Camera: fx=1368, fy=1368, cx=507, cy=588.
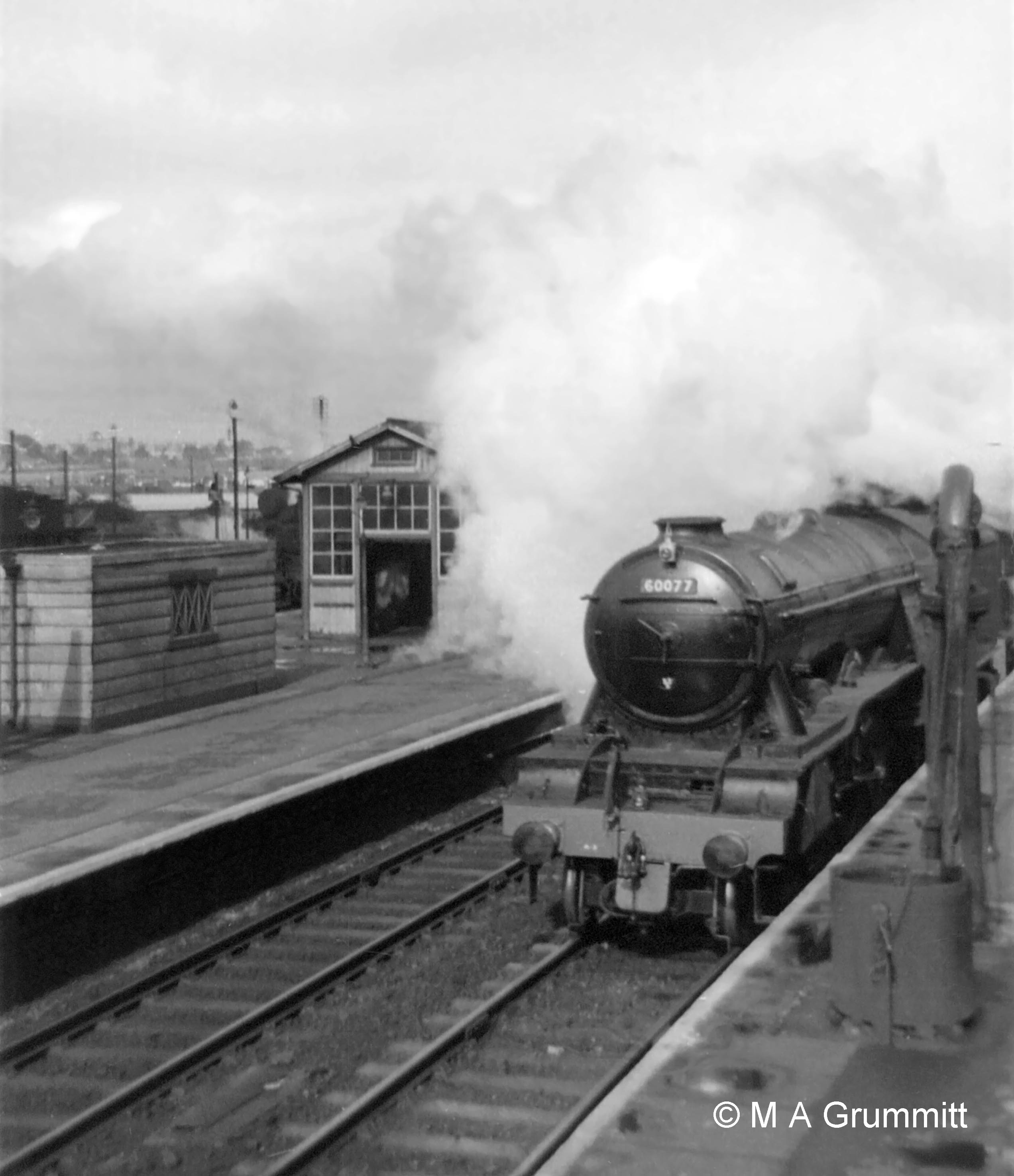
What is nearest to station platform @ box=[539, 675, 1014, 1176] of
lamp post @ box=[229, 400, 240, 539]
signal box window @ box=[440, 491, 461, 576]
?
signal box window @ box=[440, 491, 461, 576]

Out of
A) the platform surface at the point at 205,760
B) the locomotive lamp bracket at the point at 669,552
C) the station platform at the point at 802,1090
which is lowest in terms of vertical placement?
the station platform at the point at 802,1090

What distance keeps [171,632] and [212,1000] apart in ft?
27.3

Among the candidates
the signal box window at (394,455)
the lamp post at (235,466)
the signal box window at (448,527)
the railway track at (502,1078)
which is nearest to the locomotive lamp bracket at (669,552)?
the railway track at (502,1078)

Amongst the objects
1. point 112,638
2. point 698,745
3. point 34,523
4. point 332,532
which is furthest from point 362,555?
point 698,745

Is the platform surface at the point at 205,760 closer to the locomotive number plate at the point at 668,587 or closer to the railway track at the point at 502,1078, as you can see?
the railway track at the point at 502,1078

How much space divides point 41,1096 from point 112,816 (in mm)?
3905

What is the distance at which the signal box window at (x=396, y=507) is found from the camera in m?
24.1

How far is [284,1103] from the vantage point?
6.48 meters

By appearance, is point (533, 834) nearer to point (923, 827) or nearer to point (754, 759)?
point (754, 759)

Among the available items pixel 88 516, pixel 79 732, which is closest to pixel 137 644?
pixel 79 732

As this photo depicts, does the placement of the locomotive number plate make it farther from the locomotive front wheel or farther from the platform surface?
the platform surface

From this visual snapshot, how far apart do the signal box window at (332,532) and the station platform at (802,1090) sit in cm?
1788

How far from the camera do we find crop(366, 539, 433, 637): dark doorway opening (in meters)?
25.7

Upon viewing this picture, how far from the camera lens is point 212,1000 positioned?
8133 millimetres
